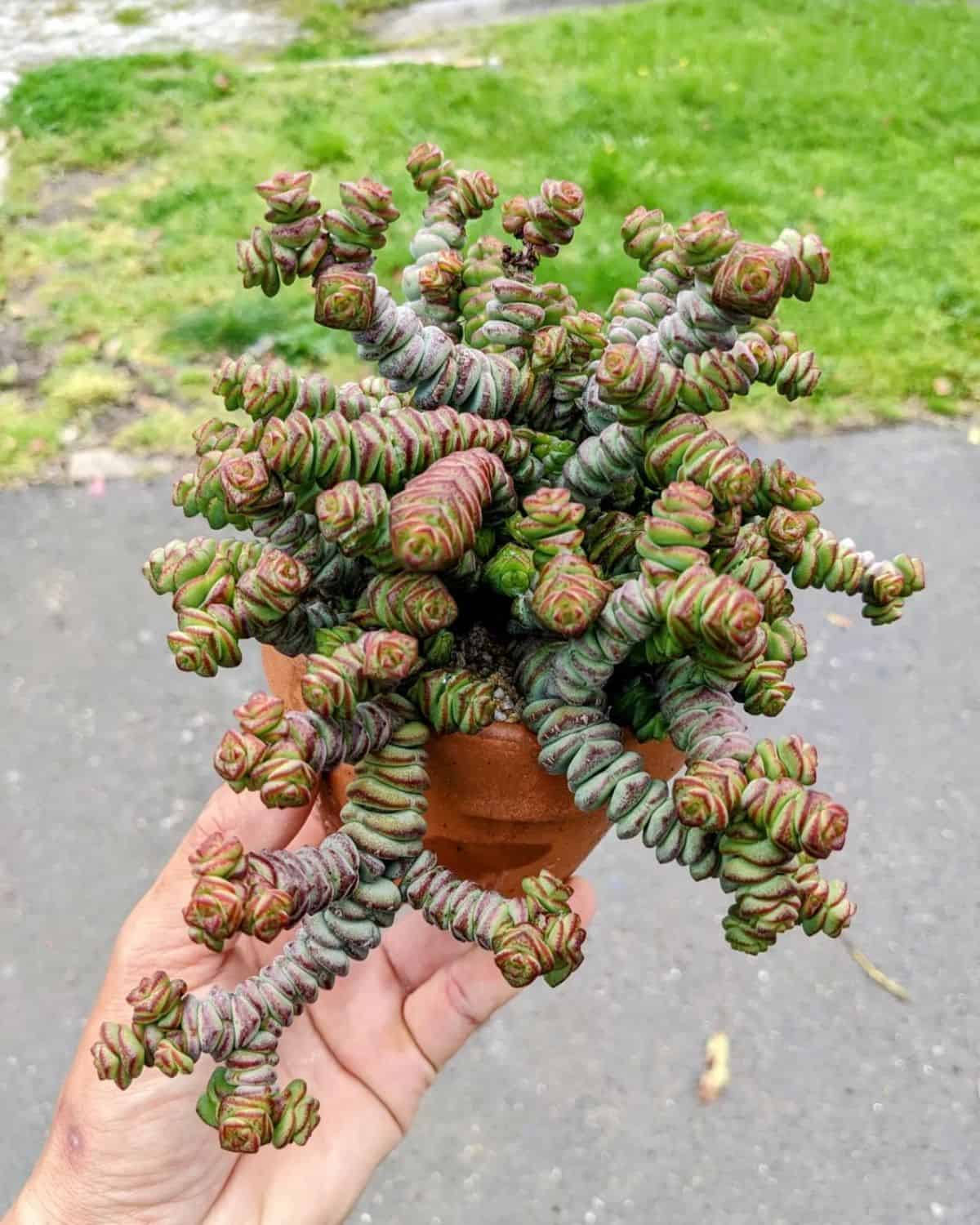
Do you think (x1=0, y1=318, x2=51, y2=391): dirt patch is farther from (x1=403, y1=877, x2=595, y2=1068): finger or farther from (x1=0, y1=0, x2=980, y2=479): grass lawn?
(x1=403, y1=877, x2=595, y2=1068): finger

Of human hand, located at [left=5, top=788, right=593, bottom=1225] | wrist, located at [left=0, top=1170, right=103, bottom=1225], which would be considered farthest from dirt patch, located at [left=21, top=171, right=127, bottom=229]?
wrist, located at [left=0, top=1170, right=103, bottom=1225]

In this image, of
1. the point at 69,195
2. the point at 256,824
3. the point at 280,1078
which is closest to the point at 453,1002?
the point at 280,1078

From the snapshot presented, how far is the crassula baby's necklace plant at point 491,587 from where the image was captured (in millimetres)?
754

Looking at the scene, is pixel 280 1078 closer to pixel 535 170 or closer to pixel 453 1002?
pixel 453 1002

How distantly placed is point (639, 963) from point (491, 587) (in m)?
1.24

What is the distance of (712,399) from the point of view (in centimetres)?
83

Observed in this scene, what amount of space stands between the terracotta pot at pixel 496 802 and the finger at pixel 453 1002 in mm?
177

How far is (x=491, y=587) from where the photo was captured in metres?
1.00

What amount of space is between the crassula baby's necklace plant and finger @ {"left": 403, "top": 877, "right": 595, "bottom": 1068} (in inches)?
20.0

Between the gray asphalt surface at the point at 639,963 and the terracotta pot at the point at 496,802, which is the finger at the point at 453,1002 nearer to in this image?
the terracotta pot at the point at 496,802

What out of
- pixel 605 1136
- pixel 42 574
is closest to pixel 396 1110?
pixel 605 1136

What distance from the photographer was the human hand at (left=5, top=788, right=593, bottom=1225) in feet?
3.84

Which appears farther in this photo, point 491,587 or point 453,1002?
point 453,1002

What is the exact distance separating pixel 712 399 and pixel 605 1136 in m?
1.42
